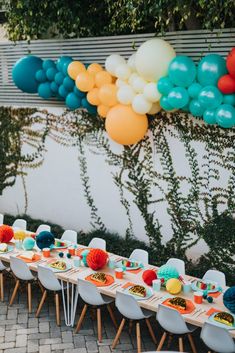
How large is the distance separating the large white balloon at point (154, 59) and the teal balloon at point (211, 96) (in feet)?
2.22

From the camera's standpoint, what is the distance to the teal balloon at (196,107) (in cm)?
656

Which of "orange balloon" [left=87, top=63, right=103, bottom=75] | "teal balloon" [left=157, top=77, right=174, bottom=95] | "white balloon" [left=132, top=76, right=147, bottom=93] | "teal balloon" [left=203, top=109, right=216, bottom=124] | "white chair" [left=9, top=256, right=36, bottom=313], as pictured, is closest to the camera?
"teal balloon" [left=203, top=109, right=216, bottom=124]

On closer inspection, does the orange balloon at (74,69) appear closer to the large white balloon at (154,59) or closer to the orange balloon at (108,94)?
the orange balloon at (108,94)

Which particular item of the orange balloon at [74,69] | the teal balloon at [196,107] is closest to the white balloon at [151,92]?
the teal balloon at [196,107]

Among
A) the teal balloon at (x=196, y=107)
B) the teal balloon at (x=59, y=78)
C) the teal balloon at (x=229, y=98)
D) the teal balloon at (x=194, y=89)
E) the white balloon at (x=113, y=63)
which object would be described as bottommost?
the teal balloon at (x=196, y=107)

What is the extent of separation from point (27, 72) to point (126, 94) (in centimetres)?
208

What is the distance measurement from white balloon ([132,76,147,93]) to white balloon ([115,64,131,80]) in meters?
0.17

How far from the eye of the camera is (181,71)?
6516 millimetres

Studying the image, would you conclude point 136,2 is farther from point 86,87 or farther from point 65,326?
point 65,326

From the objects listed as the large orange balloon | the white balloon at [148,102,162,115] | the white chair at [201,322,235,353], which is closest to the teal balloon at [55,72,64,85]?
the large orange balloon

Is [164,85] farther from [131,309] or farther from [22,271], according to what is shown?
[22,271]

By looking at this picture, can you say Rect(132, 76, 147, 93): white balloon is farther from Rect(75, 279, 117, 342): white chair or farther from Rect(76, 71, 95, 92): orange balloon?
Rect(75, 279, 117, 342): white chair

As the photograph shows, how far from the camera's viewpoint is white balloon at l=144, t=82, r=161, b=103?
687cm

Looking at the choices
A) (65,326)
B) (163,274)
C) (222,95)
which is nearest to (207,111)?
(222,95)
